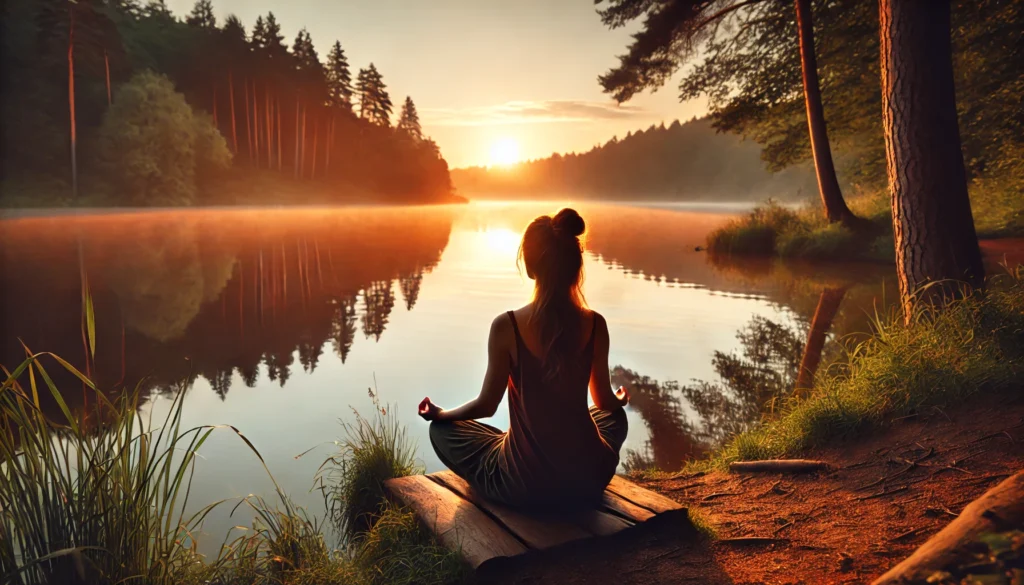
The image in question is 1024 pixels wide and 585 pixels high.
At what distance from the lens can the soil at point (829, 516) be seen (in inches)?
109

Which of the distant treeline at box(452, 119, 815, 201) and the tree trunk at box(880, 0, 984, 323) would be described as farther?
the distant treeline at box(452, 119, 815, 201)

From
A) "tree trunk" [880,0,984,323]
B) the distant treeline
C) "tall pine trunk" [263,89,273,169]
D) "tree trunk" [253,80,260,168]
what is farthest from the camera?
the distant treeline

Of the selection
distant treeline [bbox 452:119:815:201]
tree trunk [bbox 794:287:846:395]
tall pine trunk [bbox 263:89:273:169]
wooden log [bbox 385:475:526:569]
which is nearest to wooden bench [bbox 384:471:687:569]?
wooden log [bbox 385:475:526:569]

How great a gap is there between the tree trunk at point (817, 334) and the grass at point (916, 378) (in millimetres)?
399

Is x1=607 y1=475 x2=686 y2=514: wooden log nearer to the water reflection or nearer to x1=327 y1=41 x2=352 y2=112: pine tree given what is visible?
the water reflection

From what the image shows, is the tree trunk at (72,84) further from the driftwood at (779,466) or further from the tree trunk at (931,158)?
the driftwood at (779,466)

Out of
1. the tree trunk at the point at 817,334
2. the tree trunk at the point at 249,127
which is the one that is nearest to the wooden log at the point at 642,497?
the tree trunk at the point at 817,334

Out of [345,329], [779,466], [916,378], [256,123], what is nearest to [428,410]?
[779,466]

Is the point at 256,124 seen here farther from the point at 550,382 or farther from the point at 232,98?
the point at 550,382

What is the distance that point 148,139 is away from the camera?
37.2 m

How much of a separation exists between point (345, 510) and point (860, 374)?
11.3 feet

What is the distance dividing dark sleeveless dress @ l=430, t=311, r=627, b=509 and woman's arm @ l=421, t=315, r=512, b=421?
0.05 metres

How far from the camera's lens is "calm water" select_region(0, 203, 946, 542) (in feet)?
17.9

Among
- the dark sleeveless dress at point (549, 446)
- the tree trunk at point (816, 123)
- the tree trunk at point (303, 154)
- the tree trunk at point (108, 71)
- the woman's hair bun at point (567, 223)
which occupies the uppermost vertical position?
the tree trunk at point (108, 71)
